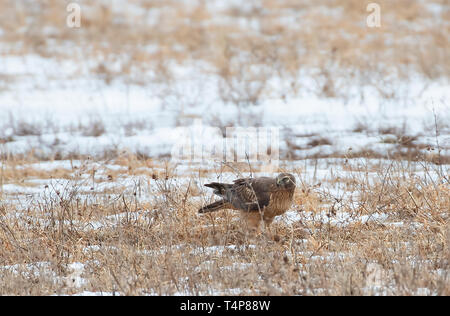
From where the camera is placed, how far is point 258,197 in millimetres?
5680

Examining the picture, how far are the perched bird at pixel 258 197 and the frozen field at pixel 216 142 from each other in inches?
6.8

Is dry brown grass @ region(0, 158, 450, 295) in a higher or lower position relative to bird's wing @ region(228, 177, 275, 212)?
lower

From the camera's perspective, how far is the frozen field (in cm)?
496

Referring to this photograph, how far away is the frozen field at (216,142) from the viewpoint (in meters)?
4.96

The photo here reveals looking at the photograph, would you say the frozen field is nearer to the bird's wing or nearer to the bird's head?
the bird's wing

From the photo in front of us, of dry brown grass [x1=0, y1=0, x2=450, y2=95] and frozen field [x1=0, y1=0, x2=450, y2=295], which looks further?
dry brown grass [x1=0, y1=0, x2=450, y2=95]

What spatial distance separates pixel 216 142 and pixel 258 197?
4.37m

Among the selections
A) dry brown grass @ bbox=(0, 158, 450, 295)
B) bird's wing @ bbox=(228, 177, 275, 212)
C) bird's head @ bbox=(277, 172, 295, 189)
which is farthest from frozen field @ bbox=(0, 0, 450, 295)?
bird's head @ bbox=(277, 172, 295, 189)

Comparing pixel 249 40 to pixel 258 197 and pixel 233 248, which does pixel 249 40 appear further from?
pixel 233 248

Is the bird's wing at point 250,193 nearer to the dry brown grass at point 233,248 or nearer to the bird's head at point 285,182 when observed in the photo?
the bird's head at point 285,182

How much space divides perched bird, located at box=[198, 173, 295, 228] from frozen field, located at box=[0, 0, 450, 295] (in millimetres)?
173

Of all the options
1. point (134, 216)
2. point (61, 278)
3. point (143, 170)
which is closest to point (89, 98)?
point (143, 170)

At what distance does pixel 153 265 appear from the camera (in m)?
4.97
